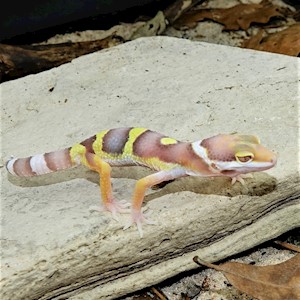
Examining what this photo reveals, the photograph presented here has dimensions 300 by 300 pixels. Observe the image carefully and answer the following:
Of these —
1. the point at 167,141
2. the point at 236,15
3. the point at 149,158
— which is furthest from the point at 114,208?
the point at 236,15

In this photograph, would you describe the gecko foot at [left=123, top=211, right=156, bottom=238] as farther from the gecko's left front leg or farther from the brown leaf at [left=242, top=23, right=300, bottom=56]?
the brown leaf at [left=242, top=23, right=300, bottom=56]

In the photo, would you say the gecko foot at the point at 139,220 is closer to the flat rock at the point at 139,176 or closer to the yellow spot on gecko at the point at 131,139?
the flat rock at the point at 139,176

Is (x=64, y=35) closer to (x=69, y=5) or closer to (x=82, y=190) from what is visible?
(x=69, y=5)

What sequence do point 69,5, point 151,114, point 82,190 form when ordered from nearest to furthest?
point 82,190 → point 151,114 → point 69,5

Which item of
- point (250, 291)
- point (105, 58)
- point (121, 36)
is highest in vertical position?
point (121, 36)

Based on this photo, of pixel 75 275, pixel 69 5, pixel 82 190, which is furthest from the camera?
pixel 69 5

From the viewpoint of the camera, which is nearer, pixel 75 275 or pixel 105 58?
pixel 75 275

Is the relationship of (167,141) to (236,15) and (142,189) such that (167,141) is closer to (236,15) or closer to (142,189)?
(142,189)

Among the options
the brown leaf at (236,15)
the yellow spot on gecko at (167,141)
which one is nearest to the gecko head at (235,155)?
the yellow spot on gecko at (167,141)

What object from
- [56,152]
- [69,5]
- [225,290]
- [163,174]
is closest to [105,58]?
[69,5]
